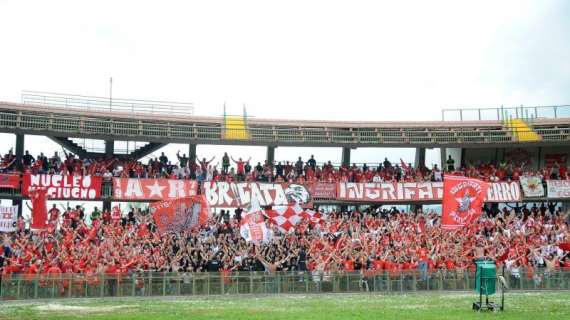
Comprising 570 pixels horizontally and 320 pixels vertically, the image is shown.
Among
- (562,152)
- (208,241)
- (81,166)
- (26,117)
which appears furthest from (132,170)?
(562,152)

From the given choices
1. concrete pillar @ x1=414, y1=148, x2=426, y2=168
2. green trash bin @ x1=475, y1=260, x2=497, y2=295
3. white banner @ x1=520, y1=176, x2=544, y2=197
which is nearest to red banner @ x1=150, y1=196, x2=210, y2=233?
green trash bin @ x1=475, y1=260, x2=497, y2=295

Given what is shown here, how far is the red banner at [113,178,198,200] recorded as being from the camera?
144ft

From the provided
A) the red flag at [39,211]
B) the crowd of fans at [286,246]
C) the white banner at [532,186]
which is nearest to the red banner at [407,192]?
the white banner at [532,186]

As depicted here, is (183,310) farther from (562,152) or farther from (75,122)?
(562,152)

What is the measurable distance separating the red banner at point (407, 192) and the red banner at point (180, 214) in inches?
511

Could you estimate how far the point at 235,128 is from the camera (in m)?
48.8

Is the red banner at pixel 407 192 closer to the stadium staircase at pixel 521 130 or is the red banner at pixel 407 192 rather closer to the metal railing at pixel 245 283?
the stadium staircase at pixel 521 130

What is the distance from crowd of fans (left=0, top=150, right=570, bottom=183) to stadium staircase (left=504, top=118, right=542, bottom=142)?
6.88 feet

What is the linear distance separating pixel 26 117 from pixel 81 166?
13.0 feet

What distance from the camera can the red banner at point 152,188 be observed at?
44.0m

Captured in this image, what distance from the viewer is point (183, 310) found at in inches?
994

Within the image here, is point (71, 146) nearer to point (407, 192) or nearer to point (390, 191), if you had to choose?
point (390, 191)

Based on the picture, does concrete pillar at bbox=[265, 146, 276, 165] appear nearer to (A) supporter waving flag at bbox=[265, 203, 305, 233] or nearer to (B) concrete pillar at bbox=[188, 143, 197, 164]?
(B) concrete pillar at bbox=[188, 143, 197, 164]

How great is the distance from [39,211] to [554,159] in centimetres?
3434
